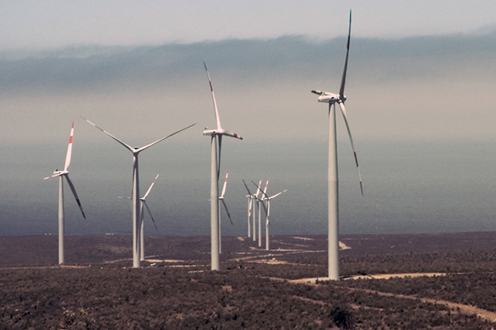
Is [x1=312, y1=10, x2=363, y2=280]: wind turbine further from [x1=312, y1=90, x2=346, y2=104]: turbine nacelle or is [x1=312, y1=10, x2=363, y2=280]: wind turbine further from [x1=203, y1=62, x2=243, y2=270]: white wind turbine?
[x1=203, y1=62, x2=243, y2=270]: white wind turbine

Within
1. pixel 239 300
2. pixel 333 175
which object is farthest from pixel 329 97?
pixel 239 300

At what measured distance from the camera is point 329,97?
69250 millimetres

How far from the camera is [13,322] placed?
58.3 m

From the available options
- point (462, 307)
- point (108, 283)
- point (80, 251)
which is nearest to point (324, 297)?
point (462, 307)

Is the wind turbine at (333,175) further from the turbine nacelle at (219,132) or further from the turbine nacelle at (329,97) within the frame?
the turbine nacelle at (219,132)

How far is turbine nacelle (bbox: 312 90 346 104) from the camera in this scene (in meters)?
69.2

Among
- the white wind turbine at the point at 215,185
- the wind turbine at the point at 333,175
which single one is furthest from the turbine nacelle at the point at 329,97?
the white wind turbine at the point at 215,185

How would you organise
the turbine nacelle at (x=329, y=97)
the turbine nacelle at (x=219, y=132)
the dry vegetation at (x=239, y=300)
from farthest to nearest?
the turbine nacelle at (x=219, y=132)
the turbine nacelle at (x=329, y=97)
the dry vegetation at (x=239, y=300)

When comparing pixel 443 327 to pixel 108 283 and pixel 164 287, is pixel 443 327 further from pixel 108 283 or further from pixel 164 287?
pixel 108 283

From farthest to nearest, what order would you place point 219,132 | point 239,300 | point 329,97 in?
point 219,132 < point 329,97 < point 239,300

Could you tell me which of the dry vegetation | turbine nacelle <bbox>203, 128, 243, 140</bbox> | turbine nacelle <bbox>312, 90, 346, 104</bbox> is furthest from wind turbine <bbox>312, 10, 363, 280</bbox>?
turbine nacelle <bbox>203, 128, 243, 140</bbox>

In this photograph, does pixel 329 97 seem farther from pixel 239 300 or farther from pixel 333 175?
pixel 239 300

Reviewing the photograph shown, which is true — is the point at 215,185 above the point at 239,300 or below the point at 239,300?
above

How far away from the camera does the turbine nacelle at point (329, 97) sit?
69188mm
